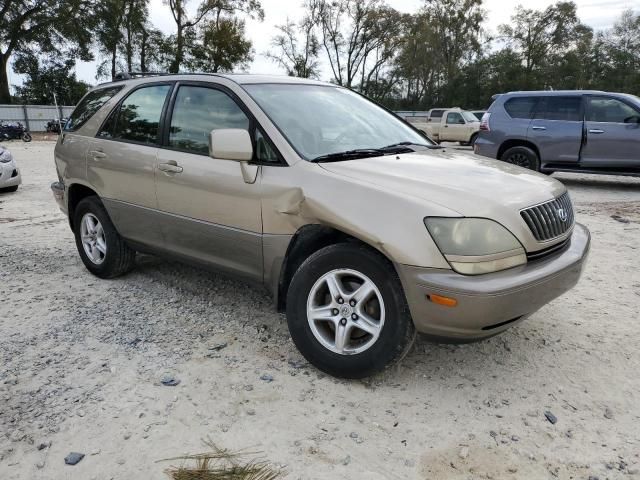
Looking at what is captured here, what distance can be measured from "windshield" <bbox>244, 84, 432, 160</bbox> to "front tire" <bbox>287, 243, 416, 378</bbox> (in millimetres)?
717

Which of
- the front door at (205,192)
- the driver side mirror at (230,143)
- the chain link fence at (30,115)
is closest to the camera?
the driver side mirror at (230,143)

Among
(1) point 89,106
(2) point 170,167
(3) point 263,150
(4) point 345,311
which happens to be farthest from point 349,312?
(1) point 89,106

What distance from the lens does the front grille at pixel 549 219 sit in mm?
2727

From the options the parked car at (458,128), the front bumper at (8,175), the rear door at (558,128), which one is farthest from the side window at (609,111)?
the parked car at (458,128)

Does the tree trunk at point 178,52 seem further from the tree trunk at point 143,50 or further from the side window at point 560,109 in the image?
the side window at point 560,109

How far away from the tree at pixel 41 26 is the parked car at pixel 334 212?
3465 cm

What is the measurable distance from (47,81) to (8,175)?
3323cm

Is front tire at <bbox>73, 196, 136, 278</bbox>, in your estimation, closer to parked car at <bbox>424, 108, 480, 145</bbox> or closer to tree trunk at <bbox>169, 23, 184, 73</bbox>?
parked car at <bbox>424, 108, 480, 145</bbox>

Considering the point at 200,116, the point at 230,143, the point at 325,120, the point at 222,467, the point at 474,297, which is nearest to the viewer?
the point at 222,467

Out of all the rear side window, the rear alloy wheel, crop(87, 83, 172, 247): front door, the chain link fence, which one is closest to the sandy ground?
crop(87, 83, 172, 247): front door

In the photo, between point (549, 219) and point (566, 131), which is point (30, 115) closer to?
point (566, 131)

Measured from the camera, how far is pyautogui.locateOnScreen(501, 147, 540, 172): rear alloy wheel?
10047mm

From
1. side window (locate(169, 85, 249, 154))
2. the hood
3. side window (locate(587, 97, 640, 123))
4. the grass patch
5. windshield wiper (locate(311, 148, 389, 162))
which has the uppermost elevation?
side window (locate(587, 97, 640, 123))

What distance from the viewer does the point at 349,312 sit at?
9.24ft
